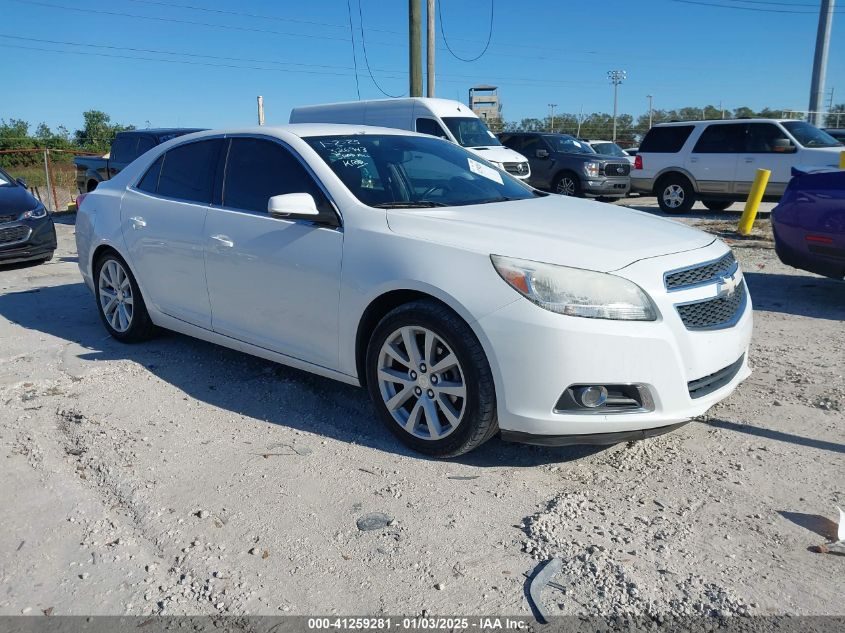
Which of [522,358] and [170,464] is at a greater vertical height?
[522,358]

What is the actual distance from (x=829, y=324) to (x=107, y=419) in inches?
216

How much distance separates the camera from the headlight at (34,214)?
9.34 metres

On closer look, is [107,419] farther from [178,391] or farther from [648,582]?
[648,582]

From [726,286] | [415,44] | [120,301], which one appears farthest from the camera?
[415,44]

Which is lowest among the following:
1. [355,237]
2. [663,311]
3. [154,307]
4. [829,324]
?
[829,324]

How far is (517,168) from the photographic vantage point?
50.4 feet

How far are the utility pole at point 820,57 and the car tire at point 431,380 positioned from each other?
87.0ft

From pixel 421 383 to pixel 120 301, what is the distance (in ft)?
10.1

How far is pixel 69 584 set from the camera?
2.67m

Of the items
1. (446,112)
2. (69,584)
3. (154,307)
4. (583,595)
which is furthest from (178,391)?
(446,112)

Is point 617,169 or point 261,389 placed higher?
point 617,169

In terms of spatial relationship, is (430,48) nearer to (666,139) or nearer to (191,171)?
(666,139)

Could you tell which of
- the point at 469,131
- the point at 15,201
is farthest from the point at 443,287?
the point at 469,131

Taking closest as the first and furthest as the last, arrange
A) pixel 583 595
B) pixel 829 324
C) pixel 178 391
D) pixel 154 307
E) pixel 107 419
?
pixel 583 595
pixel 107 419
pixel 178 391
pixel 154 307
pixel 829 324
